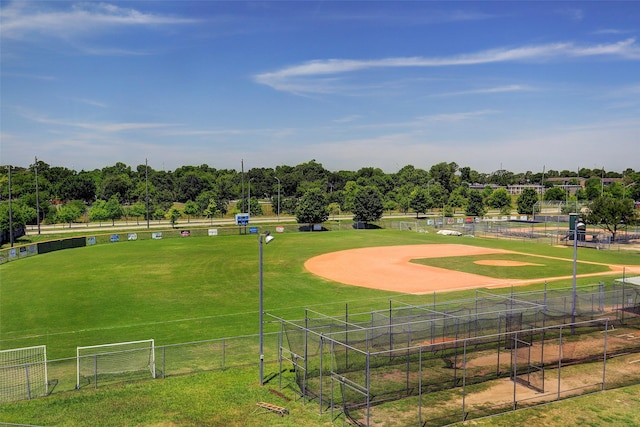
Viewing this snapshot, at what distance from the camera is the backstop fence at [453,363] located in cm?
1836

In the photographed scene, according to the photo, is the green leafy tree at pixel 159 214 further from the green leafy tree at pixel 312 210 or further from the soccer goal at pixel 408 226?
the soccer goal at pixel 408 226

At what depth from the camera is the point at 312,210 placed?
9312cm

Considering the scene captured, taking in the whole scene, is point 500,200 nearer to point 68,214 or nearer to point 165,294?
point 68,214

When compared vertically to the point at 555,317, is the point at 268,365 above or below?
below

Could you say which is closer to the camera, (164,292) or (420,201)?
(164,292)

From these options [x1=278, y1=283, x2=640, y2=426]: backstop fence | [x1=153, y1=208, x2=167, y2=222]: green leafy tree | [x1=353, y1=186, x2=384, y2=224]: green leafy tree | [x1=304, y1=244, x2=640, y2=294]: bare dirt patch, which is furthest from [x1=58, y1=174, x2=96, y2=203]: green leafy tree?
[x1=278, y1=283, x2=640, y2=426]: backstop fence

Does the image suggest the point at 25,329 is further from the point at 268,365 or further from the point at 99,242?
the point at 99,242

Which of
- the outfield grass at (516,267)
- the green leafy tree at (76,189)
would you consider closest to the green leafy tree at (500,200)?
the outfield grass at (516,267)

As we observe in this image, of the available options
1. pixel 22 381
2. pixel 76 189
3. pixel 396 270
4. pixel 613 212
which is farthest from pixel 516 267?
pixel 76 189

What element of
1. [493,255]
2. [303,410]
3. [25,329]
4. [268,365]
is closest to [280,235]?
[493,255]

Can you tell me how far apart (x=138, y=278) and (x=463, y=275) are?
31.3 meters

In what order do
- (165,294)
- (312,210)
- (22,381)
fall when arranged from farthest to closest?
(312,210) → (165,294) → (22,381)

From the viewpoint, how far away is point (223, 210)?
122125 mm

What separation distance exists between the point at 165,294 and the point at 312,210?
5388cm
